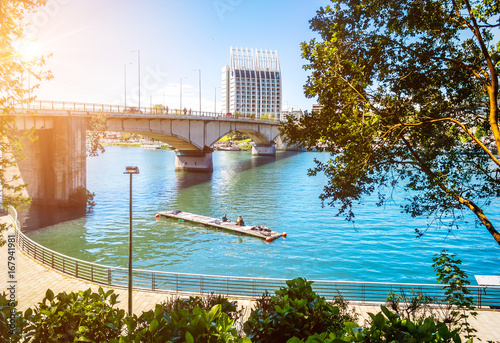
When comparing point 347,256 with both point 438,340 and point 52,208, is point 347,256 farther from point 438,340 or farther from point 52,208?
point 52,208

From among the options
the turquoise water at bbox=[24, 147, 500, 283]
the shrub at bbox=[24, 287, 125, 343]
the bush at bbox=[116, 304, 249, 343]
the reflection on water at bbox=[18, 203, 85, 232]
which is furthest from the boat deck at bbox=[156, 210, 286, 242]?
the bush at bbox=[116, 304, 249, 343]

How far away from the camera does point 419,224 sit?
3381 centimetres

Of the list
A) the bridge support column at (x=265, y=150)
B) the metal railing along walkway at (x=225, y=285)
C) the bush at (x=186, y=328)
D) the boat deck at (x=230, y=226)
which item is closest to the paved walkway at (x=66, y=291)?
the metal railing along walkway at (x=225, y=285)

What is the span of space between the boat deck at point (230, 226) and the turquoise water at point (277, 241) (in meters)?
0.63

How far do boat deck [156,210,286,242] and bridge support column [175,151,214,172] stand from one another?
34598 mm

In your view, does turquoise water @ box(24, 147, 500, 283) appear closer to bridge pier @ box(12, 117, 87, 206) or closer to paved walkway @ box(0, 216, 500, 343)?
bridge pier @ box(12, 117, 87, 206)

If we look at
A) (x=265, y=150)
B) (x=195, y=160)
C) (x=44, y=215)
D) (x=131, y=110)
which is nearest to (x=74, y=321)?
(x=44, y=215)

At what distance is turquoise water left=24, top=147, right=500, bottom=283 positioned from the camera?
2308cm

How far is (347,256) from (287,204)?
16.8m

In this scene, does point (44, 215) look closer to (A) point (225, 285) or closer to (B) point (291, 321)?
(A) point (225, 285)

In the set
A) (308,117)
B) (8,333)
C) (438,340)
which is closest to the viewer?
(438,340)

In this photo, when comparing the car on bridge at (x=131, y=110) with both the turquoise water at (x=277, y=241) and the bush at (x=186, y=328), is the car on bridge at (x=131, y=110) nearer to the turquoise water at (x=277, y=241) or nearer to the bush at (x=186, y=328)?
the turquoise water at (x=277, y=241)

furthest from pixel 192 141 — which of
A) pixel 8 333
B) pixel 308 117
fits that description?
pixel 8 333

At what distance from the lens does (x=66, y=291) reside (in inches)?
592
